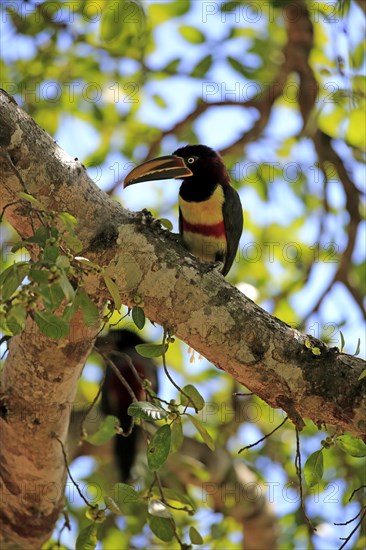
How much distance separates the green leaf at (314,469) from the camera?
2.30 m

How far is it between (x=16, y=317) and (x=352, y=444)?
1.11m

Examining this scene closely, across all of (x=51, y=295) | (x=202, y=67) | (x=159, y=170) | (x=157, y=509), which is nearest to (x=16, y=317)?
(x=51, y=295)

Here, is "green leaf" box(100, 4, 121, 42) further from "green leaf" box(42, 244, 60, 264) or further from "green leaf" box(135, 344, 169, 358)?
"green leaf" box(42, 244, 60, 264)

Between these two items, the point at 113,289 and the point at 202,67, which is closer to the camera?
the point at 113,289

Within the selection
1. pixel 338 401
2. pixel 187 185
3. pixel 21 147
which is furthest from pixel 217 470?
pixel 21 147

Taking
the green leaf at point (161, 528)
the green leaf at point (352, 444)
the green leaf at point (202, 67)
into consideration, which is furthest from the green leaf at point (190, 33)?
the green leaf at point (161, 528)

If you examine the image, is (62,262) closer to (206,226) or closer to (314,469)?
(314,469)

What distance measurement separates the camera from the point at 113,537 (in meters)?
3.89

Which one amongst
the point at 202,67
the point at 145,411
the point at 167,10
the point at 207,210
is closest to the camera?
the point at 145,411

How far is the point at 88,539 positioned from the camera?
7.74 ft

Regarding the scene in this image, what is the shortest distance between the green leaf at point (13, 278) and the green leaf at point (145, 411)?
1.80ft

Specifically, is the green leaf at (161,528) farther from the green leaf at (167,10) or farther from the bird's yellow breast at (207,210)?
the green leaf at (167,10)

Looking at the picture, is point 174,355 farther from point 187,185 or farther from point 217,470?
point 187,185

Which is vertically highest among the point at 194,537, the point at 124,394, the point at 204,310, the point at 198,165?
the point at 198,165
